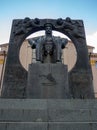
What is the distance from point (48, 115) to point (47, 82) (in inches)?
114

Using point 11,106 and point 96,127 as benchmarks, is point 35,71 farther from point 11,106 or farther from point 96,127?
point 96,127

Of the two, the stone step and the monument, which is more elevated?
the monument

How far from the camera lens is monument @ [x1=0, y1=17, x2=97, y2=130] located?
557 cm

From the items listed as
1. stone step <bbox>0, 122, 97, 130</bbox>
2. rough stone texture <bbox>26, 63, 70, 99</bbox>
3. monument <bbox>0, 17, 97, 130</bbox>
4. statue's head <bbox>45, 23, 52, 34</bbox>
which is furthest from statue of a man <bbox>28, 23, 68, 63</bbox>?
stone step <bbox>0, 122, 97, 130</bbox>

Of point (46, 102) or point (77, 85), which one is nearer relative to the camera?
point (46, 102)

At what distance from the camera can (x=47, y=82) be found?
848 centimetres

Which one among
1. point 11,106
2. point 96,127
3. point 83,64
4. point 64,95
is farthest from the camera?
point 83,64

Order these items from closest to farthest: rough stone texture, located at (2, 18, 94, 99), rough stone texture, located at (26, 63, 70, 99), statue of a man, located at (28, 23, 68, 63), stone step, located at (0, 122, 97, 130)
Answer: stone step, located at (0, 122, 97, 130)
rough stone texture, located at (26, 63, 70, 99)
rough stone texture, located at (2, 18, 94, 99)
statue of a man, located at (28, 23, 68, 63)

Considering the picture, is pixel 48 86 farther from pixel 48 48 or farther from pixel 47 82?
pixel 48 48

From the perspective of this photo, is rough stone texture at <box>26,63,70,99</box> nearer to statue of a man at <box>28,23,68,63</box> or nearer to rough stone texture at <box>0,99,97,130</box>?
statue of a man at <box>28,23,68,63</box>

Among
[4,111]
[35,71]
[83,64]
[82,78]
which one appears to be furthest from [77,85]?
[4,111]

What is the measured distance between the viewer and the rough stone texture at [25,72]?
9484mm

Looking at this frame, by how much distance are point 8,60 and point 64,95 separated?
4.11m

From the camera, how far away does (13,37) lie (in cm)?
1101
